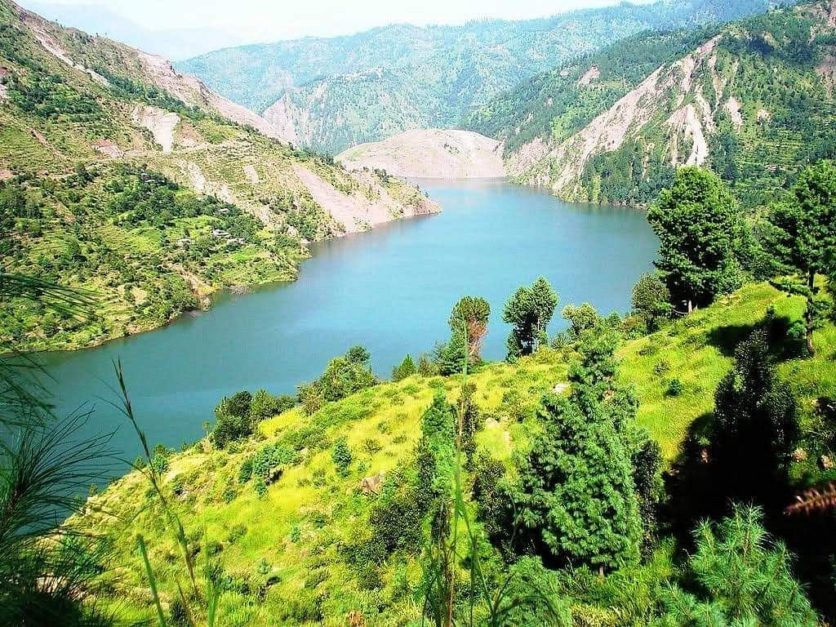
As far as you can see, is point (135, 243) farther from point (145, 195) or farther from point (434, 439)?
point (434, 439)

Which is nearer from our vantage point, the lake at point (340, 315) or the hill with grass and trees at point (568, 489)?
the hill with grass and trees at point (568, 489)

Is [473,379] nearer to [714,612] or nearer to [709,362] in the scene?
[709,362]

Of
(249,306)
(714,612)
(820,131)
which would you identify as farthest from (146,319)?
(820,131)

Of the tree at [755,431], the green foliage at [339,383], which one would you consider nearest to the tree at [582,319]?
the green foliage at [339,383]

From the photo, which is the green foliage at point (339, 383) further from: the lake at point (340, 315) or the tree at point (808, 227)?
the tree at point (808, 227)

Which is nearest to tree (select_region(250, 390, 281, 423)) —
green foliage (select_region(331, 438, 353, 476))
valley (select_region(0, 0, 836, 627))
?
valley (select_region(0, 0, 836, 627))

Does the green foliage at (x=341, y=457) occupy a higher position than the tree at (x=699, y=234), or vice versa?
the tree at (x=699, y=234)

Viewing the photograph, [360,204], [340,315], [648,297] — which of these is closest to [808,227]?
[648,297]
